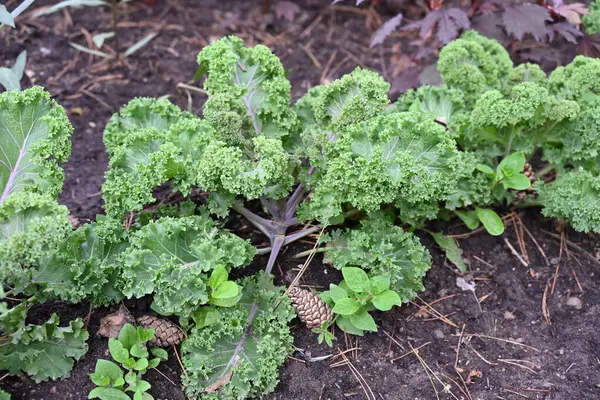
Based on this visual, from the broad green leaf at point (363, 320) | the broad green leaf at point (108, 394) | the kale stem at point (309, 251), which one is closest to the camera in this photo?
the broad green leaf at point (108, 394)

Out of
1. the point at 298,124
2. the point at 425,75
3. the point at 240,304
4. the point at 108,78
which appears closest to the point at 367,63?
the point at 425,75

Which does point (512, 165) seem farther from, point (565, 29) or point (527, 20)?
point (565, 29)

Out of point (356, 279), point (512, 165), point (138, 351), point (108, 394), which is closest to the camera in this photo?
point (108, 394)

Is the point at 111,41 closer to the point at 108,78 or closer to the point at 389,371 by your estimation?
the point at 108,78

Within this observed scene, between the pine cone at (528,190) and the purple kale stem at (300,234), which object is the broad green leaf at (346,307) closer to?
the purple kale stem at (300,234)

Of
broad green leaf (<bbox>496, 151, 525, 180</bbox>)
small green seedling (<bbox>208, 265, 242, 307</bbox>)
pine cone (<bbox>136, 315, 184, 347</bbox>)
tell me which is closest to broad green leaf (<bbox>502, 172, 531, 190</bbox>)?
broad green leaf (<bbox>496, 151, 525, 180</bbox>)

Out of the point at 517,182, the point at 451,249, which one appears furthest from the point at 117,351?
the point at 517,182

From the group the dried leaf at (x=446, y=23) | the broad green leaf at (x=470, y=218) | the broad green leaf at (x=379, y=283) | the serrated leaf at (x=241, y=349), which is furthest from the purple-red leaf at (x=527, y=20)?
the serrated leaf at (x=241, y=349)
